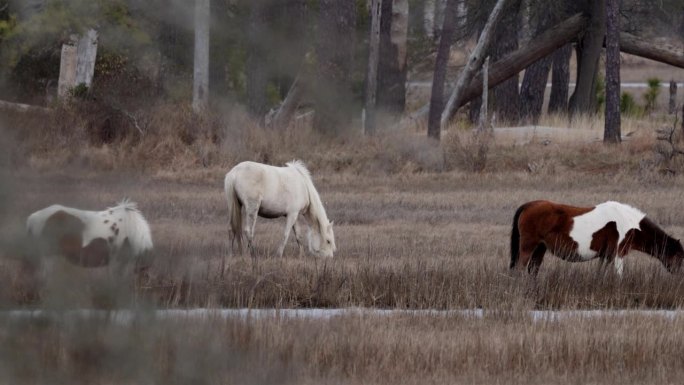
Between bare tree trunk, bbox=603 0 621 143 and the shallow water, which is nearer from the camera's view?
the shallow water

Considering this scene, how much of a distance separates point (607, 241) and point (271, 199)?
15.2ft

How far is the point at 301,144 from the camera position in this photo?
29.2m

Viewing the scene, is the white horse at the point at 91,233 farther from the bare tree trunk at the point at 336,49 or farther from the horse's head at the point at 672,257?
the bare tree trunk at the point at 336,49

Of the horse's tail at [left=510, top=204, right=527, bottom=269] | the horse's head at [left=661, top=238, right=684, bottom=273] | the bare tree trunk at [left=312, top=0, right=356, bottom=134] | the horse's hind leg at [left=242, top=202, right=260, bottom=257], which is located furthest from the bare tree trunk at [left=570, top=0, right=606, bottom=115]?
the horse's tail at [left=510, top=204, right=527, bottom=269]

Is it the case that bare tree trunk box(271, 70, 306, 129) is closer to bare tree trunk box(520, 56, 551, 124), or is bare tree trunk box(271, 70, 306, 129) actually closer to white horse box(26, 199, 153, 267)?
bare tree trunk box(520, 56, 551, 124)

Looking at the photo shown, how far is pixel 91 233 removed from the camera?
9.57 m

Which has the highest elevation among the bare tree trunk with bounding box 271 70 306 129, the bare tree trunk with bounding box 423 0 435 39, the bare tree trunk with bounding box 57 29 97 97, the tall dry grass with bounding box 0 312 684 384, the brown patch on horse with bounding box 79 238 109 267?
the bare tree trunk with bounding box 423 0 435 39

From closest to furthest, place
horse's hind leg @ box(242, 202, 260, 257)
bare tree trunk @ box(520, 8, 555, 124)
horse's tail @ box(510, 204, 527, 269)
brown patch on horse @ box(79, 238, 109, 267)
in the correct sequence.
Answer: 1. brown patch on horse @ box(79, 238, 109, 267)
2. horse's tail @ box(510, 204, 527, 269)
3. horse's hind leg @ box(242, 202, 260, 257)
4. bare tree trunk @ box(520, 8, 555, 124)

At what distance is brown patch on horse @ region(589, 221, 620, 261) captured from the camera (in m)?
13.7

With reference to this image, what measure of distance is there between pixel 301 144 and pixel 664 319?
18004 mm

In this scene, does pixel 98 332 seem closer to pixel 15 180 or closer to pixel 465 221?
pixel 15 180

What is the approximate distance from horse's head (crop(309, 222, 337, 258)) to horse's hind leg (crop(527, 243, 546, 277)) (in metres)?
2.99

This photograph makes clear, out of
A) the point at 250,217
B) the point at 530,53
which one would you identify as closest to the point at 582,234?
the point at 250,217

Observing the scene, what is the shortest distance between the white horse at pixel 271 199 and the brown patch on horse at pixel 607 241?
3.74 metres
